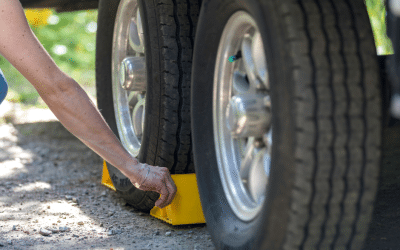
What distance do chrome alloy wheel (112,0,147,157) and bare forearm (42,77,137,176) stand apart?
0.56 m

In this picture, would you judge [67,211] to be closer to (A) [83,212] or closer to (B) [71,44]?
(A) [83,212]

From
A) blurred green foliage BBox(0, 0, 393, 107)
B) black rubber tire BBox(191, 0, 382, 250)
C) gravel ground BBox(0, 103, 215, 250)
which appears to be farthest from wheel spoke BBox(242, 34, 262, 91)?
blurred green foliage BBox(0, 0, 393, 107)

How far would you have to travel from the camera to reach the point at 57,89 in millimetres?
1771

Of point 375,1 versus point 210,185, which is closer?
point 375,1

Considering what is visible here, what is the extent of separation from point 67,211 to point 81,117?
814mm

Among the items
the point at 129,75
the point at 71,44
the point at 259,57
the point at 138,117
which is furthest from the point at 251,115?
the point at 71,44

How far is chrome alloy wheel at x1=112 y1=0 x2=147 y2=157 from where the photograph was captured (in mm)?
2432

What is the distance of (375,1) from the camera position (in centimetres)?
157

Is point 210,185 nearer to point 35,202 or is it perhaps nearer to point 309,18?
point 309,18

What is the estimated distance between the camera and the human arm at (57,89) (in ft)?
5.54

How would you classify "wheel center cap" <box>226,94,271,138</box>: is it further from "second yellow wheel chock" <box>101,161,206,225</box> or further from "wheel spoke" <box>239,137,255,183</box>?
"second yellow wheel chock" <box>101,161,206,225</box>

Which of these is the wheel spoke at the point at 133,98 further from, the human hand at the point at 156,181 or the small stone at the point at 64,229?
the small stone at the point at 64,229

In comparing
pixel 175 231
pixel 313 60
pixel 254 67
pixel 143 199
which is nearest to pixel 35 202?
pixel 143 199

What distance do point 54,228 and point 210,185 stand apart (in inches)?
31.0
